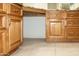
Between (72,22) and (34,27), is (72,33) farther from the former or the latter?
(34,27)

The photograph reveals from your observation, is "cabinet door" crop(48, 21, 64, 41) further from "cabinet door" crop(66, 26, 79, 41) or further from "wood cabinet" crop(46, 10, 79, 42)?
"cabinet door" crop(66, 26, 79, 41)

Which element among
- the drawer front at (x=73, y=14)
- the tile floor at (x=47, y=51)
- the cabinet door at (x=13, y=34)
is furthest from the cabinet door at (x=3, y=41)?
the drawer front at (x=73, y=14)

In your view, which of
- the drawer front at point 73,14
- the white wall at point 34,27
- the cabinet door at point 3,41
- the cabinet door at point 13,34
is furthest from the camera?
the white wall at point 34,27

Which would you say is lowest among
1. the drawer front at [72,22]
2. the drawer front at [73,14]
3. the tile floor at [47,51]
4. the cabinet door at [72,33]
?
the tile floor at [47,51]

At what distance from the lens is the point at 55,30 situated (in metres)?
3.65

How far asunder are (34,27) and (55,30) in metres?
1.01

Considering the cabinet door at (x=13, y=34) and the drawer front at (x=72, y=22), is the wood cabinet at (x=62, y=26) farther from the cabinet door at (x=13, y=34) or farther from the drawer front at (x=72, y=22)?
the cabinet door at (x=13, y=34)

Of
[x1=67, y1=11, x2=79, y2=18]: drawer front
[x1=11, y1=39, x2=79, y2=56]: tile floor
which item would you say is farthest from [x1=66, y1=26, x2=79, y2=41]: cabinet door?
[x1=11, y1=39, x2=79, y2=56]: tile floor

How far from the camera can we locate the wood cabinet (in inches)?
141

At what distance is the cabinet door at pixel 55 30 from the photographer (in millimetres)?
3633

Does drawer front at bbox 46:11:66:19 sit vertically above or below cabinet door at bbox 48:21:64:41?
above

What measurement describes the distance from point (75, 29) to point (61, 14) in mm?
428

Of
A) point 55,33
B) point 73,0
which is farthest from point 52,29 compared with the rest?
point 73,0

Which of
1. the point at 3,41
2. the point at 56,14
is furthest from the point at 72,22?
the point at 3,41
